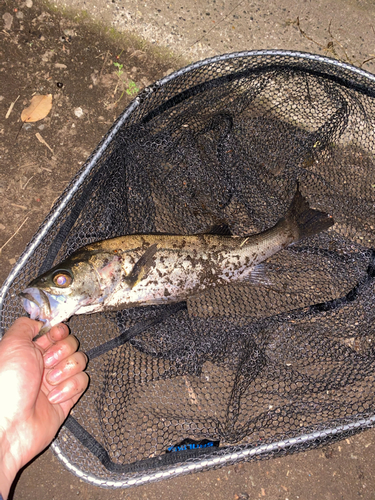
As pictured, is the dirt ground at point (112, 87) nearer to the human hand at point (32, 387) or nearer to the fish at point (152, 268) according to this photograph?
the human hand at point (32, 387)

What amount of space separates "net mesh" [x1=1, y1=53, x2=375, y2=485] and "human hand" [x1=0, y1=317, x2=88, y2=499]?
0.25m

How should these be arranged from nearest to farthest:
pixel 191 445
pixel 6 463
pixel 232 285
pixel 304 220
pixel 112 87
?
pixel 6 463 < pixel 191 445 < pixel 304 220 < pixel 232 285 < pixel 112 87

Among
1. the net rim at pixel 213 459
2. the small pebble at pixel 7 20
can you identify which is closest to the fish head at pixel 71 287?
the net rim at pixel 213 459

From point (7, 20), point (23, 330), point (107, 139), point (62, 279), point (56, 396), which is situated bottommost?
point (56, 396)

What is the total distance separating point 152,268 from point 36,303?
95 cm

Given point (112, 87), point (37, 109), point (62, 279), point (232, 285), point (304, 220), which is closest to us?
point (62, 279)

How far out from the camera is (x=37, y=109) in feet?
12.6

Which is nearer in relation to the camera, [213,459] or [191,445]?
[213,459]

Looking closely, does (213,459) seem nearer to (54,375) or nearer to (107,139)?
(54,375)

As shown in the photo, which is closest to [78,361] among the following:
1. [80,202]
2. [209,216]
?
[80,202]

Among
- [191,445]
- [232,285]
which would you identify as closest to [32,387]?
[191,445]

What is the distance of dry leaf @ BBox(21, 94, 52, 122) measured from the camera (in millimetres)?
3818

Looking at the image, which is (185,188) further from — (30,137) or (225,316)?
(30,137)

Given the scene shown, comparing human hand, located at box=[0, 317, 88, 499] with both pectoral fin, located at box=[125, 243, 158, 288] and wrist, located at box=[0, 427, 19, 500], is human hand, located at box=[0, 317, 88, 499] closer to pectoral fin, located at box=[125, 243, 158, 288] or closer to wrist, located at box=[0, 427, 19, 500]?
wrist, located at box=[0, 427, 19, 500]
